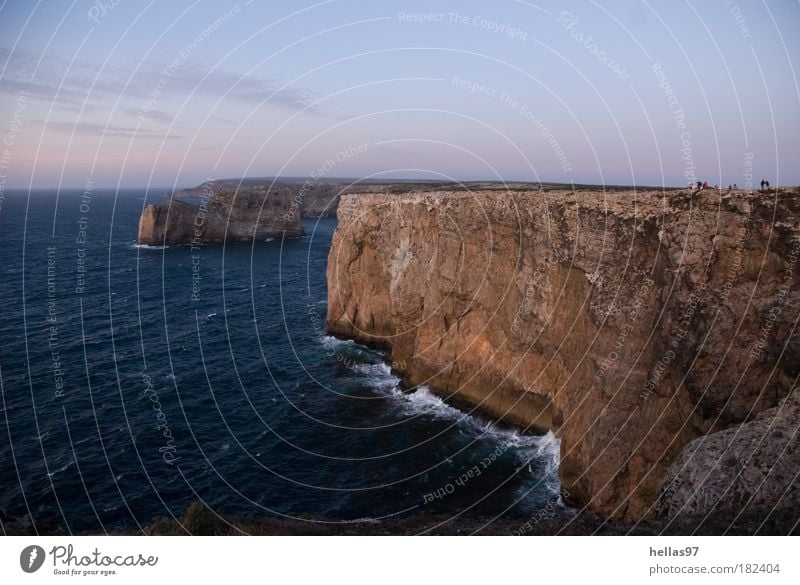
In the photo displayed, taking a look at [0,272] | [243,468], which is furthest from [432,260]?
[0,272]

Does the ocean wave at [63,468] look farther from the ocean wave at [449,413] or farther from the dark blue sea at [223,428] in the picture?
the ocean wave at [449,413]

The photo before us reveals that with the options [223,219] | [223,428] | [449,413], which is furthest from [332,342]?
[223,219]

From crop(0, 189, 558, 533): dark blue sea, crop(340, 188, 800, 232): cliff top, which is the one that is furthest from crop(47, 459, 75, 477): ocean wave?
crop(340, 188, 800, 232): cliff top

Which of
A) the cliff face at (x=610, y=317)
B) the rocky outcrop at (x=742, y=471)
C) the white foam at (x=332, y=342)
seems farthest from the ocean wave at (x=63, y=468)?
the rocky outcrop at (x=742, y=471)

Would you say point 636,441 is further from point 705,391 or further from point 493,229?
point 493,229

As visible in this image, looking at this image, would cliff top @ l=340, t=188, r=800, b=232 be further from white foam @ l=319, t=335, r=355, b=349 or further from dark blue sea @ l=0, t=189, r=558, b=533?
white foam @ l=319, t=335, r=355, b=349

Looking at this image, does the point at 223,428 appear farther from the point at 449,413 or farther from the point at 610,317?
the point at 610,317
